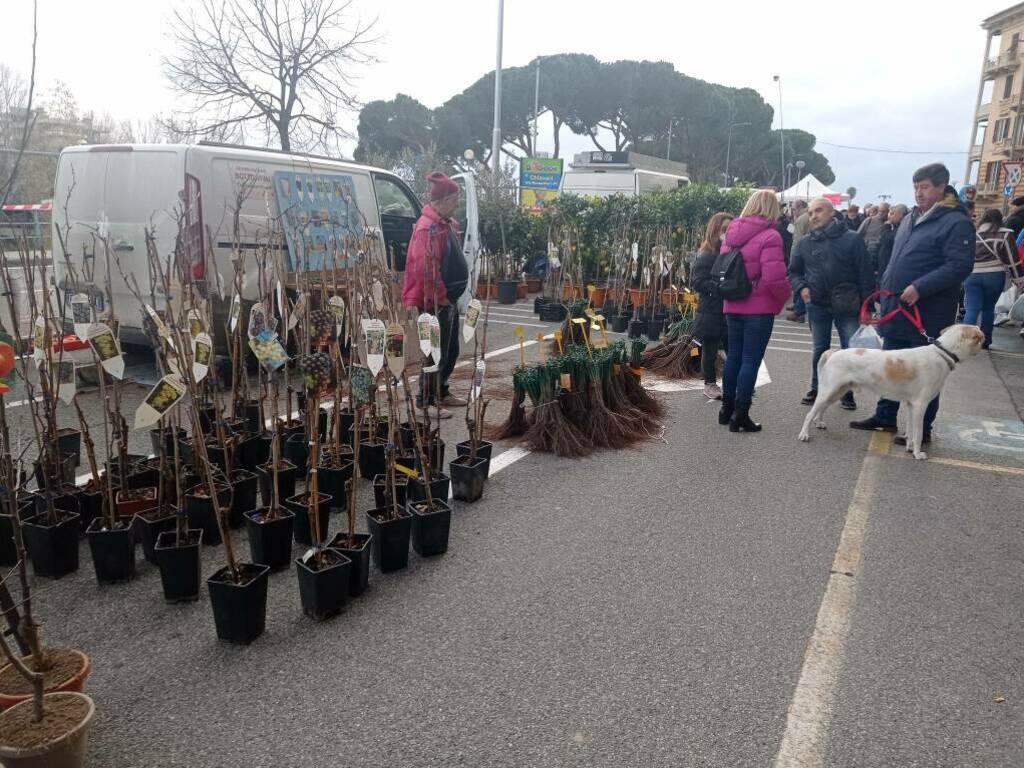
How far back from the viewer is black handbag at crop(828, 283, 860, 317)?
203 inches

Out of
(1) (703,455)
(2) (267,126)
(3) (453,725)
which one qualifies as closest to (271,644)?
(3) (453,725)

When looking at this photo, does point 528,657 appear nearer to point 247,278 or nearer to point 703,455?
point 703,455

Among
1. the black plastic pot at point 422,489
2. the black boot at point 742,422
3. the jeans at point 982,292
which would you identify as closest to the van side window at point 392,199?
the black boot at point 742,422

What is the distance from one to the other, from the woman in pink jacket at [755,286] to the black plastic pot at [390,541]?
2876mm

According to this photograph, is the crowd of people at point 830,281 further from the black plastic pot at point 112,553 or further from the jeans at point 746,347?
the black plastic pot at point 112,553

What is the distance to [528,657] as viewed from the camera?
7.69 feet

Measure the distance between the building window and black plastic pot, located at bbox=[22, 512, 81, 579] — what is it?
50350mm

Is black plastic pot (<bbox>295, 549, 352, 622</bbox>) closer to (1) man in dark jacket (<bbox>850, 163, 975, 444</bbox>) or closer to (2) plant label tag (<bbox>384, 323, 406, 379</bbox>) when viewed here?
(2) plant label tag (<bbox>384, 323, 406, 379</bbox>)

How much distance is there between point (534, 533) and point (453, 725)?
1.34 metres

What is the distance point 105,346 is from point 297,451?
136cm

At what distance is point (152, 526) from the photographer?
9.29 ft

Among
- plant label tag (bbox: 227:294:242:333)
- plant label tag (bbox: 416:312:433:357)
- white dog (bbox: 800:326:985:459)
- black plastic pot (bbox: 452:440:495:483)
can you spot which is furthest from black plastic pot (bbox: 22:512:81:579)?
white dog (bbox: 800:326:985:459)

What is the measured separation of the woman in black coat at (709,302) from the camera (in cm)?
512

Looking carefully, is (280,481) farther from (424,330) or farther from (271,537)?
(424,330)
